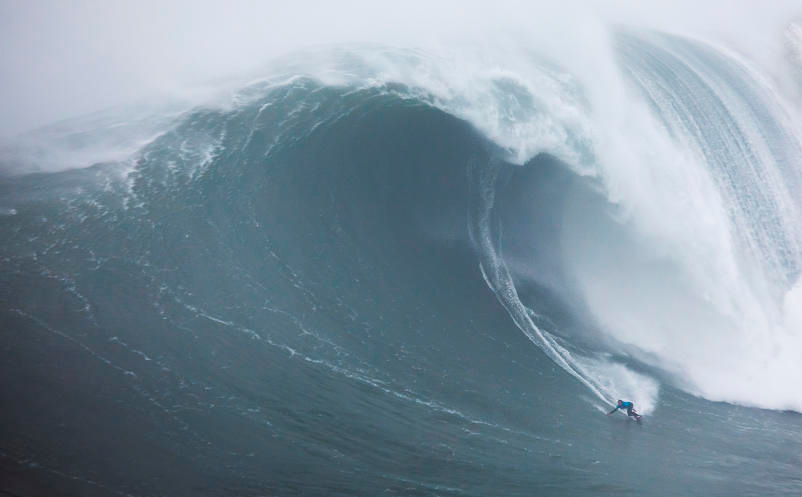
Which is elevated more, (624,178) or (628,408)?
(624,178)

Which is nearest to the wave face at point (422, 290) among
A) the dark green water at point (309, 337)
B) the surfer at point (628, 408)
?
the dark green water at point (309, 337)

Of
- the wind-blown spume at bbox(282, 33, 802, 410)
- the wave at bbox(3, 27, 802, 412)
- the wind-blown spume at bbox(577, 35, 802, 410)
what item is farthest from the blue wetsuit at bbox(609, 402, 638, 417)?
the wind-blown spume at bbox(577, 35, 802, 410)

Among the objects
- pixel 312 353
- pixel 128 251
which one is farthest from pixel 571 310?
pixel 128 251

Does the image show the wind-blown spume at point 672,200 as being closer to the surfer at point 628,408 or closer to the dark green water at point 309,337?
the dark green water at point 309,337

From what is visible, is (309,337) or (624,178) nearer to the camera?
(309,337)

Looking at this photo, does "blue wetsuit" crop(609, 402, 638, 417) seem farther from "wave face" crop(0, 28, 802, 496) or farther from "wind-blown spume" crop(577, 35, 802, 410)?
"wind-blown spume" crop(577, 35, 802, 410)

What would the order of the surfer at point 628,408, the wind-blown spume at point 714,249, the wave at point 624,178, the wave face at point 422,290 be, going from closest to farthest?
the wave face at point 422,290 < the surfer at point 628,408 < the wind-blown spume at point 714,249 < the wave at point 624,178

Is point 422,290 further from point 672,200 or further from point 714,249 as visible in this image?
point 714,249

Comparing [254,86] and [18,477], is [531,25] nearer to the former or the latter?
[254,86]

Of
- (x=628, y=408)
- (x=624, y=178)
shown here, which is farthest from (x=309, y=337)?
(x=624, y=178)
